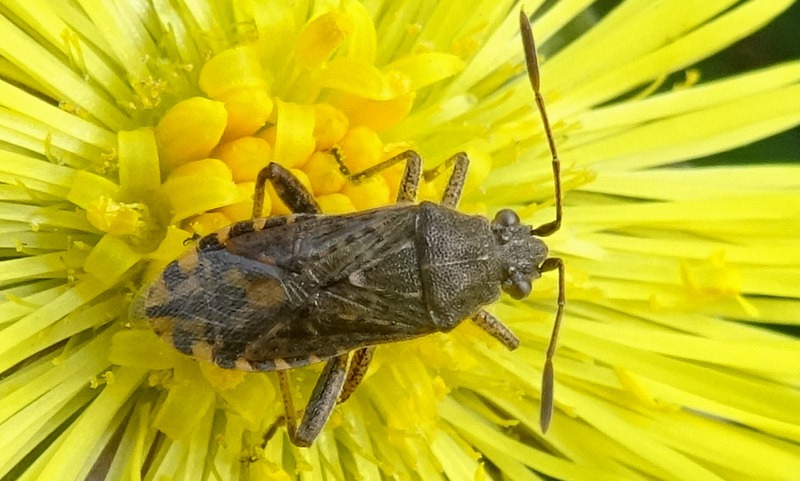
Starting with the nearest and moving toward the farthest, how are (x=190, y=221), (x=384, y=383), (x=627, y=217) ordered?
(x=190, y=221)
(x=384, y=383)
(x=627, y=217)

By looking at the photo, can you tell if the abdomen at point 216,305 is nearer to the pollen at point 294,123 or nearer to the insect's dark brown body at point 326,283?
the insect's dark brown body at point 326,283

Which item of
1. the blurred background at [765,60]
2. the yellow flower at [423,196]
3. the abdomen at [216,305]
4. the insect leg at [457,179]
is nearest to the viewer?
the abdomen at [216,305]

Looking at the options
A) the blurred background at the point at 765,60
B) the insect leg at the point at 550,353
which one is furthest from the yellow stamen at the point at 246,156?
the blurred background at the point at 765,60

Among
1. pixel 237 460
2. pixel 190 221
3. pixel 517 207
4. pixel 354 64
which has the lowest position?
pixel 237 460

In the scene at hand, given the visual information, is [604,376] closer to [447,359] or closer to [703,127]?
[447,359]

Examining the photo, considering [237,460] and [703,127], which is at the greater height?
[703,127]

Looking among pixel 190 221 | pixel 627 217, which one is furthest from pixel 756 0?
pixel 190 221
